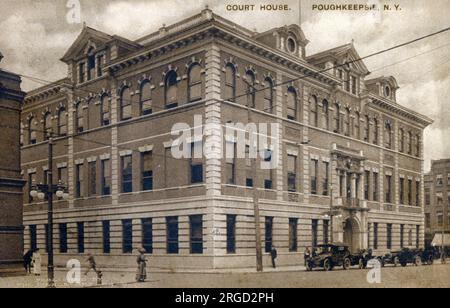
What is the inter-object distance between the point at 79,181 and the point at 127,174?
1.70 m

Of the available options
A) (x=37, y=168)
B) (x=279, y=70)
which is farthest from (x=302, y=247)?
(x=37, y=168)

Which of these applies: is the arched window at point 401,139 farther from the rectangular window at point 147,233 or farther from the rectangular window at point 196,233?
the rectangular window at point 147,233

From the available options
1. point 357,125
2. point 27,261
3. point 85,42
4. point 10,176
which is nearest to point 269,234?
point 357,125

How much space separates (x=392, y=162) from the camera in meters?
25.7

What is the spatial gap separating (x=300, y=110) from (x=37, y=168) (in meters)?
10.2

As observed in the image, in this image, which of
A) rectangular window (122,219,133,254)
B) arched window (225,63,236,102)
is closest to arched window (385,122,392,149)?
arched window (225,63,236,102)

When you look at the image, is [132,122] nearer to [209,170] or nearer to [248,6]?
[209,170]

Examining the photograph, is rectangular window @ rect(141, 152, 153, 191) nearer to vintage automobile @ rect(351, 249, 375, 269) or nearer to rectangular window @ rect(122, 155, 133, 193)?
rectangular window @ rect(122, 155, 133, 193)

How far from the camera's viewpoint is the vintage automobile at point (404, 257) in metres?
24.5

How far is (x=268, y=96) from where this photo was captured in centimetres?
2222

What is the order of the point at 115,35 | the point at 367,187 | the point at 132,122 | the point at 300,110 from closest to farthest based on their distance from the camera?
the point at 115,35 → the point at 132,122 → the point at 300,110 → the point at 367,187

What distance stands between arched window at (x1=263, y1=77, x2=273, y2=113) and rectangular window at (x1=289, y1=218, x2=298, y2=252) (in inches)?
174

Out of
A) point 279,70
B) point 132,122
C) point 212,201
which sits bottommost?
point 212,201

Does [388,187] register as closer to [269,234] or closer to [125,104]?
[269,234]
